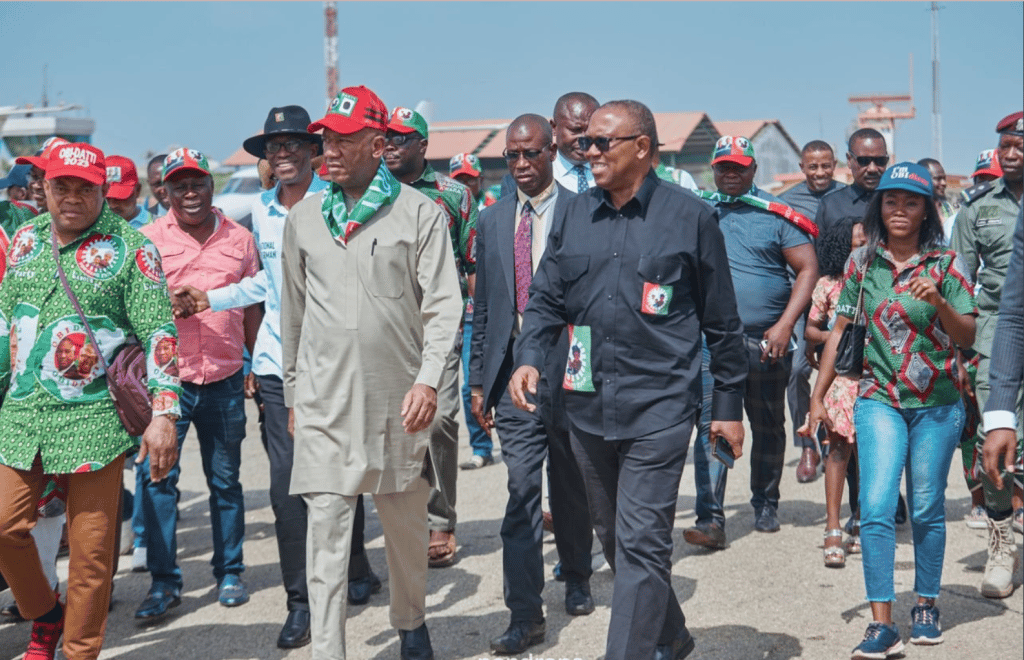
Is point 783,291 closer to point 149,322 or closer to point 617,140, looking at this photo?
point 617,140

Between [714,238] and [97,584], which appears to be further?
[97,584]

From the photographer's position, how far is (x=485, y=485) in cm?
973

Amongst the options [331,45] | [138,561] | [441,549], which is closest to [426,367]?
[441,549]

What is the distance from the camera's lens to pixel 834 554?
7121 mm

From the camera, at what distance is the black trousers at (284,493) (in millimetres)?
6225

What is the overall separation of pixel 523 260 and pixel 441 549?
2037mm

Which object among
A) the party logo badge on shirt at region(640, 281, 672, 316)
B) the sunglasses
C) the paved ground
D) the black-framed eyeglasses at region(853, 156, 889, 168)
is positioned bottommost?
the paved ground

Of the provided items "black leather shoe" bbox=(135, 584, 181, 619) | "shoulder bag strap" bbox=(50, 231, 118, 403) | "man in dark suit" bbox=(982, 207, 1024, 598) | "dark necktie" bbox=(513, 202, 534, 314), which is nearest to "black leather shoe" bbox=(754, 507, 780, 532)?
"dark necktie" bbox=(513, 202, 534, 314)

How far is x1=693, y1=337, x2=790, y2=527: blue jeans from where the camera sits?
24.9 feet

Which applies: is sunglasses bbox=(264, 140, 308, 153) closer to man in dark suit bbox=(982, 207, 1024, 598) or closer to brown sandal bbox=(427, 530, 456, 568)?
brown sandal bbox=(427, 530, 456, 568)

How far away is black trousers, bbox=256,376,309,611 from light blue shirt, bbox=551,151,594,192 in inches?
73.0

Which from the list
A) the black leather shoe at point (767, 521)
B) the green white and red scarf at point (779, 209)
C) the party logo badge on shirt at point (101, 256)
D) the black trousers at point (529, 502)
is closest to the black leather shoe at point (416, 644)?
the black trousers at point (529, 502)

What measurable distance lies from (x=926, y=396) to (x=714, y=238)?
1.48 m

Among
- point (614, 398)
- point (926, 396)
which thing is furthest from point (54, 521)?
point (926, 396)
